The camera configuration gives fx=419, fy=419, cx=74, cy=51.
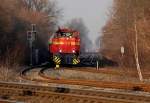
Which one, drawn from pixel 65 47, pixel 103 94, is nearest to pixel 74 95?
pixel 103 94

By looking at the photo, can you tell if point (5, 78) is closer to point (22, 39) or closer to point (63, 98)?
point (63, 98)

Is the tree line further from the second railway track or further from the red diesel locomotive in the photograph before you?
the second railway track

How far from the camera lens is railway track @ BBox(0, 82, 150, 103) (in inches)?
483

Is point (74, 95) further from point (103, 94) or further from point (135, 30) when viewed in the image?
point (135, 30)

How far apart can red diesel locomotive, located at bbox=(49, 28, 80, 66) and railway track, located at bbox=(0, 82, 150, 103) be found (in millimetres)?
16361

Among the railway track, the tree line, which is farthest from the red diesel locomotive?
the railway track

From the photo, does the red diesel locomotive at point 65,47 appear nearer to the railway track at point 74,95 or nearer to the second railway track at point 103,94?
the second railway track at point 103,94

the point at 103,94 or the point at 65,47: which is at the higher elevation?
the point at 65,47

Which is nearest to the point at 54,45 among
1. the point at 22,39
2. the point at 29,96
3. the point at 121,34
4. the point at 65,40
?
the point at 65,40

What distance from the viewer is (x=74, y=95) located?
13.0 meters

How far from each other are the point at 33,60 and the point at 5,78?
71.6ft

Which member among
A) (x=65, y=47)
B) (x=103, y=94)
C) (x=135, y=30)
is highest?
(x=135, y=30)

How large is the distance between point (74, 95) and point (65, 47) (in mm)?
19492

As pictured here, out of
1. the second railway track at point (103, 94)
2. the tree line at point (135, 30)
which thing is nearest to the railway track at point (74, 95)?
the second railway track at point (103, 94)
